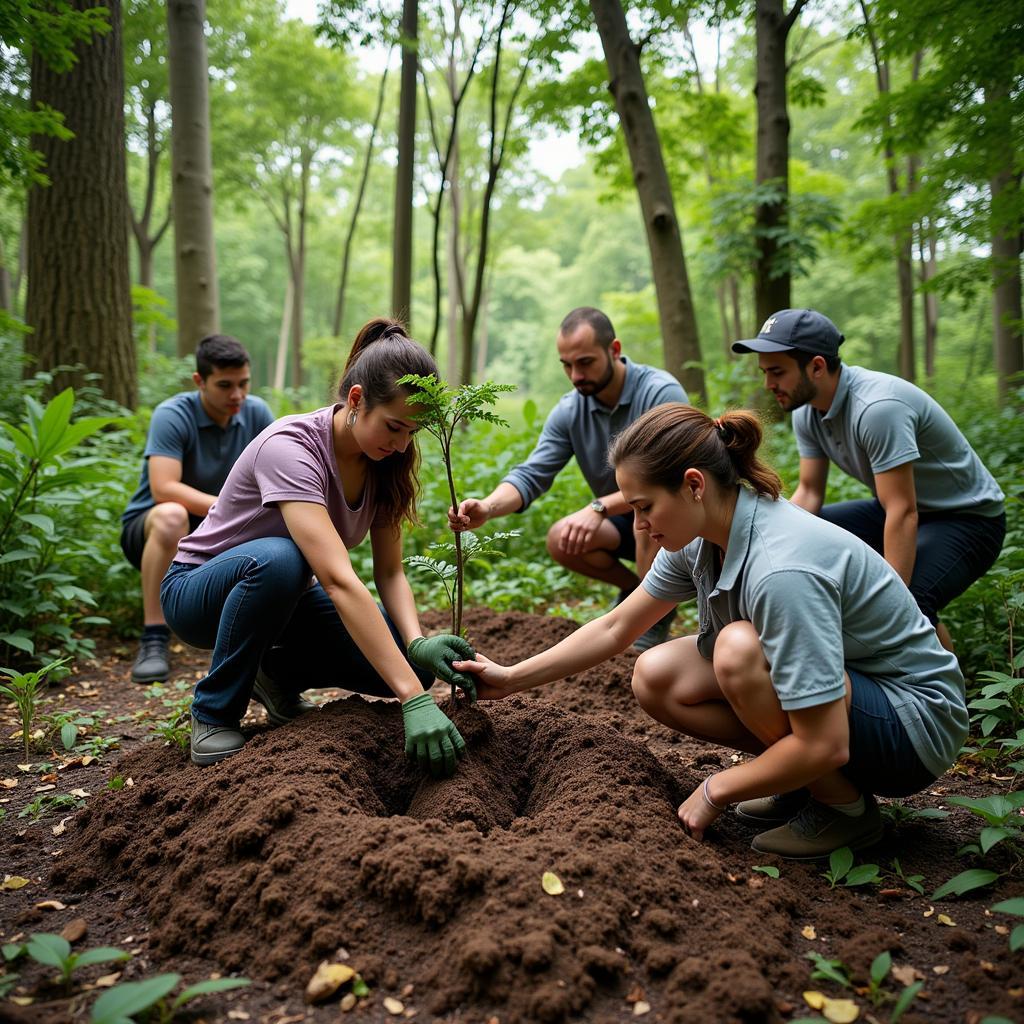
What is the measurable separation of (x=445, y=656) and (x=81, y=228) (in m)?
5.57

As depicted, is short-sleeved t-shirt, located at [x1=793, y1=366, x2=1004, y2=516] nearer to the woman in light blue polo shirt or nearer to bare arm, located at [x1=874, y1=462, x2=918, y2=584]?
bare arm, located at [x1=874, y1=462, x2=918, y2=584]

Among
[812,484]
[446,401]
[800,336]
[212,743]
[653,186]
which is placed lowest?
[212,743]

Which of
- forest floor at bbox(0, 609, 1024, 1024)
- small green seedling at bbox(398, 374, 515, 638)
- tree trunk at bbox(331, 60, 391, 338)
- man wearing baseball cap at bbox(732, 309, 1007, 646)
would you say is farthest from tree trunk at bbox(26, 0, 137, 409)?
tree trunk at bbox(331, 60, 391, 338)

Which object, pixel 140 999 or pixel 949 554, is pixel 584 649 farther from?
pixel 949 554

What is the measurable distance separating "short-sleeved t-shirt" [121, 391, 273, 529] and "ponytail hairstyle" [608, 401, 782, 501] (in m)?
2.86

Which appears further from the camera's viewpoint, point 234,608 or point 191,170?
point 191,170

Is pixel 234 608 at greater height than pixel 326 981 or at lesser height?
greater

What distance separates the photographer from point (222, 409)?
411cm

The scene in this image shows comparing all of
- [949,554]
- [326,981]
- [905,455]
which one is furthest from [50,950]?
[949,554]

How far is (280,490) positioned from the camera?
7.66 feet

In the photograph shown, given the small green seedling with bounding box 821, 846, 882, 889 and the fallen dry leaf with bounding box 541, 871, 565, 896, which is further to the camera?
the small green seedling with bounding box 821, 846, 882, 889

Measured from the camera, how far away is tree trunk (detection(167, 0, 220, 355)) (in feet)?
20.3

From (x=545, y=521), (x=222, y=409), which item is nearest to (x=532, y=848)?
(x=222, y=409)

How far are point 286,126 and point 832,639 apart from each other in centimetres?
1719
